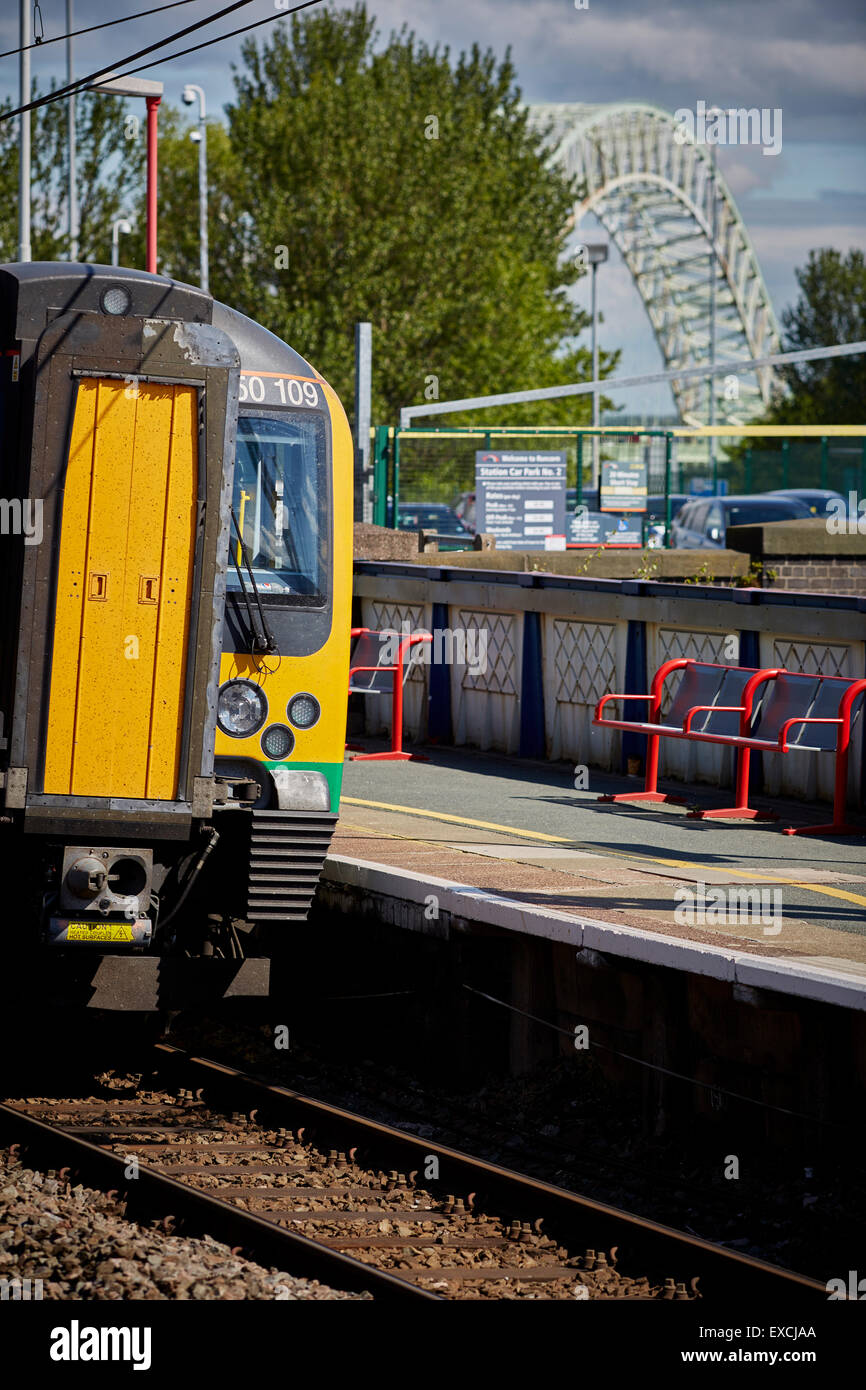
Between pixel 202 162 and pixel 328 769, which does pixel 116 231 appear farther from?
pixel 328 769

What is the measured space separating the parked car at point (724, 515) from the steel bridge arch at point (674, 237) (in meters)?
54.1

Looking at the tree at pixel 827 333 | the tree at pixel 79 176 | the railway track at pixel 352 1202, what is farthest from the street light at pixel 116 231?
the railway track at pixel 352 1202

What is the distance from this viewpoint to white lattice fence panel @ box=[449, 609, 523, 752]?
1603 cm

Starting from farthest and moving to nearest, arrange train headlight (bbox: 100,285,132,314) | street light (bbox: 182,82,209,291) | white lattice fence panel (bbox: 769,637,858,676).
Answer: street light (bbox: 182,82,209,291), white lattice fence panel (bbox: 769,637,858,676), train headlight (bbox: 100,285,132,314)

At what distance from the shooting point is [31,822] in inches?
304

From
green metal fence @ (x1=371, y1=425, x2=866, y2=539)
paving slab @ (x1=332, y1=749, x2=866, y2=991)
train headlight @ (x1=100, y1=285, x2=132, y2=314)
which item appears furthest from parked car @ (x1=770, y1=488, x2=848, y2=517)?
train headlight @ (x1=100, y1=285, x2=132, y2=314)

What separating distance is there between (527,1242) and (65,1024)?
4523 millimetres

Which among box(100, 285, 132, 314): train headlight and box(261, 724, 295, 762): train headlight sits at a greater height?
box(100, 285, 132, 314): train headlight

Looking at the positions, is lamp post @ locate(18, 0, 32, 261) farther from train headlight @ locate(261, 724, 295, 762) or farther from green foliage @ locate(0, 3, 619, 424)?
train headlight @ locate(261, 724, 295, 762)

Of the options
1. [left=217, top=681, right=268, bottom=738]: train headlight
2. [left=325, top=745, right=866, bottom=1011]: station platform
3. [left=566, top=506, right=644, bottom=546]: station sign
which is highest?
[left=566, top=506, right=644, bottom=546]: station sign

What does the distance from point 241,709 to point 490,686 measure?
758 centimetres

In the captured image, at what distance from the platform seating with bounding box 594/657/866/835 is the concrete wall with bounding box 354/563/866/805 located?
1.05 ft
